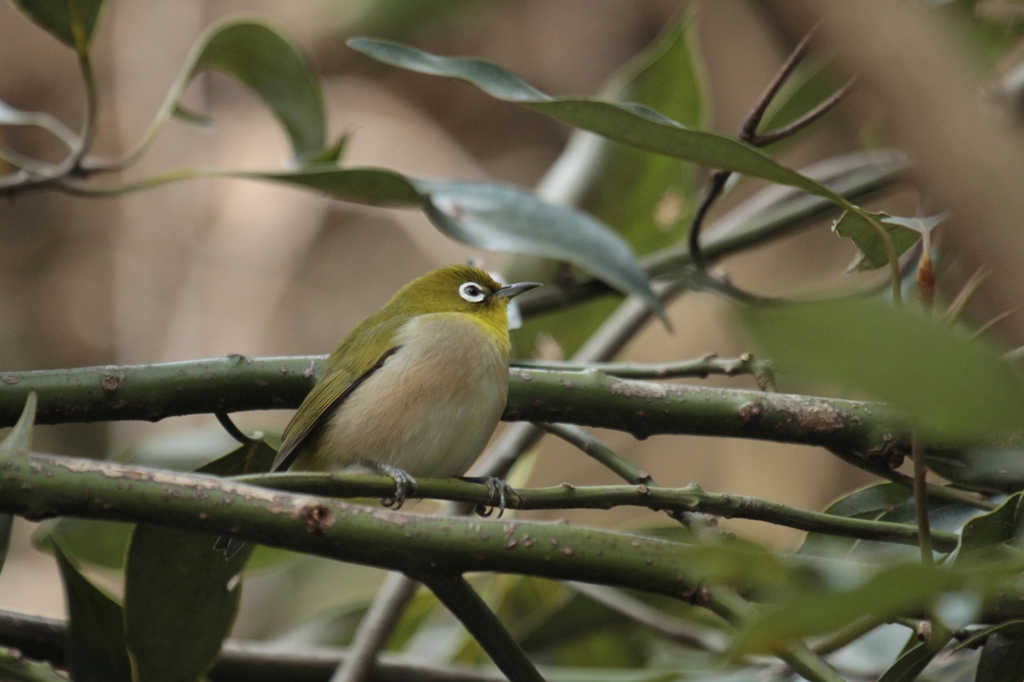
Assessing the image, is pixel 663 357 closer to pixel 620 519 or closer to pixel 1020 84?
pixel 620 519

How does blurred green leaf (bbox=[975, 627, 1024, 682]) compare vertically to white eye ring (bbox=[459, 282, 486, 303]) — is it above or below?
below

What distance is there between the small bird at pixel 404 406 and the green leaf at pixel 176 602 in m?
0.31

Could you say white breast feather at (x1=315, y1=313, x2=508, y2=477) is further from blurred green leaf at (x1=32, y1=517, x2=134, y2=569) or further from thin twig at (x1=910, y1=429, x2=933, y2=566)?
thin twig at (x1=910, y1=429, x2=933, y2=566)

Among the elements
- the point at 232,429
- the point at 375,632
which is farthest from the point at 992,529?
the point at 375,632

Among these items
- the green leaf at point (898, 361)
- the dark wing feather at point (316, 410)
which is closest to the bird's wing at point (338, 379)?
the dark wing feather at point (316, 410)

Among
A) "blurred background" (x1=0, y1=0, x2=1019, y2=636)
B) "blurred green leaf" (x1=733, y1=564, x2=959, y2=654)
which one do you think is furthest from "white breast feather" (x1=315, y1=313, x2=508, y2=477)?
"blurred background" (x1=0, y1=0, x2=1019, y2=636)

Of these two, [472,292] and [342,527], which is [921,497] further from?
[472,292]

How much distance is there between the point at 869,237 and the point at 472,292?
1.43 metres

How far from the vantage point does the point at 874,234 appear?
65.1 inches

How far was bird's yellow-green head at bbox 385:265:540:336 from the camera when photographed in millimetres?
2807

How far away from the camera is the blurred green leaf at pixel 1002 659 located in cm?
145

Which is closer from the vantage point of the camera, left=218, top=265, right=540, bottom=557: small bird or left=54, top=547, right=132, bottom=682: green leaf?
left=54, top=547, right=132, bottom=682: green leaf

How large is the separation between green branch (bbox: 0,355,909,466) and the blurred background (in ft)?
14.2

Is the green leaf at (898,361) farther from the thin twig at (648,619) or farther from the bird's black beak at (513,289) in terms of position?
the bird's black beak at (513,289)
